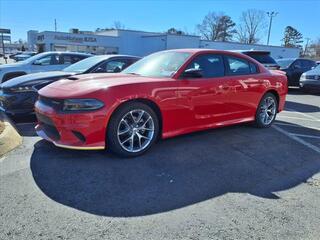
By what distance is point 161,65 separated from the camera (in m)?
5.23

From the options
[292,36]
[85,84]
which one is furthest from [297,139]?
[292,36]

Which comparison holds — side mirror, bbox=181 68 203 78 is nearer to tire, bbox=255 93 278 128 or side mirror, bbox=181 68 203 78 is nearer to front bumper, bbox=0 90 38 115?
tire, bbox=255 93 278 128

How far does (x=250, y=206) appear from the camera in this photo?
10.6ft

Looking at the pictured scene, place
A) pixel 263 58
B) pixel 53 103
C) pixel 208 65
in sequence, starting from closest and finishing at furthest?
1. pixel 53 103
2. pixel 208 65
3. pixel 263 58

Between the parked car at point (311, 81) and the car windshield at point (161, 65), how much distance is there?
378 inches

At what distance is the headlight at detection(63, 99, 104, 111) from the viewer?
403 cm

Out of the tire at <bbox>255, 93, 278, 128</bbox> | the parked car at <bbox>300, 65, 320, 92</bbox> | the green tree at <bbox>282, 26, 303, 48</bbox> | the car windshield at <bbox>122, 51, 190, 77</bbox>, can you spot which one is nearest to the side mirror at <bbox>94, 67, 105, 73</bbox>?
the car windshield at <bbox>122, 51, 190, 77</bbox>

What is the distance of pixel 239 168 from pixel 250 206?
3.41 ft

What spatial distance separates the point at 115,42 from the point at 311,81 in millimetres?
36321

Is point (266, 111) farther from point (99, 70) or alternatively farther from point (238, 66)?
point (99, 70)

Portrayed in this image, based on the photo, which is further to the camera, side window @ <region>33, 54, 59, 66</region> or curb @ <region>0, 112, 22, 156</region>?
side window @ <region>33, 54, 59, 66</region>

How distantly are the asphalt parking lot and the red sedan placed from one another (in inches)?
12.7

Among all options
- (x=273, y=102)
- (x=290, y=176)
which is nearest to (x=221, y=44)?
(x=273, y=102)

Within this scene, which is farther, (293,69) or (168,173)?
(293,69)
